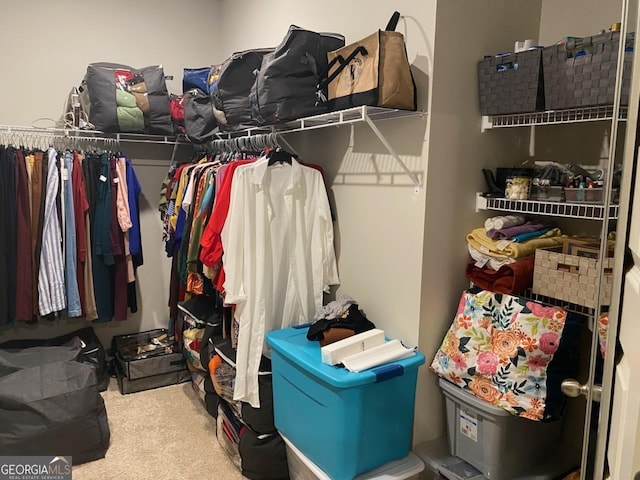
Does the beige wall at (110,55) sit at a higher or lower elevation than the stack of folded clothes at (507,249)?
A: higher

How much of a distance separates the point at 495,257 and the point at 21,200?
8.45 feet

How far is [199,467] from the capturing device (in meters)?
2.43

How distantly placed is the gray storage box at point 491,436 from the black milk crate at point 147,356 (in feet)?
6.61

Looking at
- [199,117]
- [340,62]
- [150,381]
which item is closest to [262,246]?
[340,62]

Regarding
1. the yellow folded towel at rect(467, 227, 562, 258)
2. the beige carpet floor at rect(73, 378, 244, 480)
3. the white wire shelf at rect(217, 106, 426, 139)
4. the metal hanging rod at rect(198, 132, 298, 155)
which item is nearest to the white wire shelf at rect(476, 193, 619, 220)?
the yellow folded towel at rect(467, 227, 562, 258)

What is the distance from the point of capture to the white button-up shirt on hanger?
2.18 metres

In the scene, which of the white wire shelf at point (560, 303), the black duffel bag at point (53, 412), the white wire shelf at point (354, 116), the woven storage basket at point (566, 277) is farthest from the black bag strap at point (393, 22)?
the black duffel bag at point (53, 412)

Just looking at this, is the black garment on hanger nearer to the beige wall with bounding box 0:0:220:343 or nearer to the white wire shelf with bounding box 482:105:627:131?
the white wire shelf with bounding box 482:105:627:131

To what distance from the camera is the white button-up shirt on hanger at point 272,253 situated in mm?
2180

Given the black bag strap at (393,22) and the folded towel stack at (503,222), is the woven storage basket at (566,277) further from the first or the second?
the black bag strap at (393,22)

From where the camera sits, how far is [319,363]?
1.84 meters

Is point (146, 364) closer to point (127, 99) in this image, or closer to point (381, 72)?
point (127, 99)

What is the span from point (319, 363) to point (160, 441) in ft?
4.37

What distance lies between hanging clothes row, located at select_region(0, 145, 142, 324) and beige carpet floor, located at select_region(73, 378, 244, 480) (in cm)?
60
